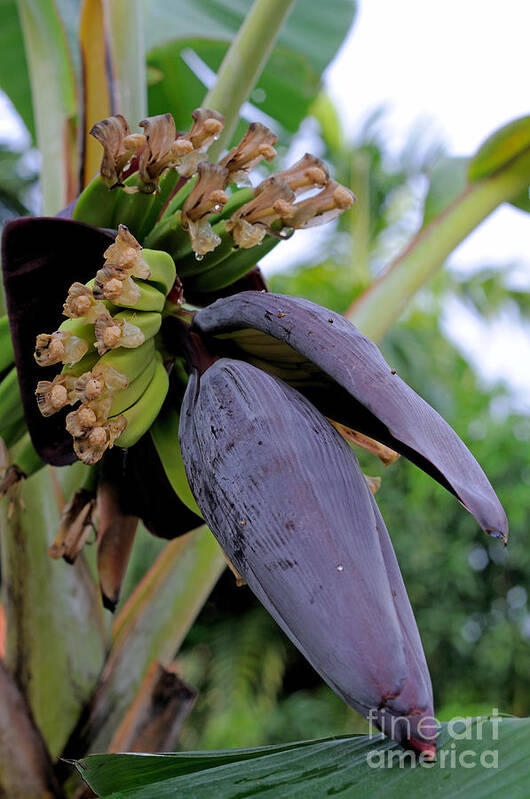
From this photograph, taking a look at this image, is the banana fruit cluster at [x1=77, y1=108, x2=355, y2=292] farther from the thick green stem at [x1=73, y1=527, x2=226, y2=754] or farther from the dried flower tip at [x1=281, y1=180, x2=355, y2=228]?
the thick green stem at [x1=73, y1=527, x2=226, y2=754]

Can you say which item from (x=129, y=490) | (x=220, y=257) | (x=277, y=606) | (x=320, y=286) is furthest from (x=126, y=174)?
(x=320, y=286)

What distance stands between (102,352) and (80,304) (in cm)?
3

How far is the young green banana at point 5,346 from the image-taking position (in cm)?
48

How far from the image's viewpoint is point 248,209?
18.1 inches

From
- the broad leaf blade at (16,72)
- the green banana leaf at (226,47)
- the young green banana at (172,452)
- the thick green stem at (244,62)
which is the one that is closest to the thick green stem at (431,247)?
the thick green stem at (244,62)

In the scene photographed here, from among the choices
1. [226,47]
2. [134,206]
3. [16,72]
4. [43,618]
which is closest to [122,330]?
[134,206]

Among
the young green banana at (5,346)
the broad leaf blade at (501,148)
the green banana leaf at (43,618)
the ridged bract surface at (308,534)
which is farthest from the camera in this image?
the broad leaf blade at (501,148)

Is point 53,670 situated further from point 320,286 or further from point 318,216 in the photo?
point 320,286

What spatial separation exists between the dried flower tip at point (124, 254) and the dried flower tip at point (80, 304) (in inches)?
0.8

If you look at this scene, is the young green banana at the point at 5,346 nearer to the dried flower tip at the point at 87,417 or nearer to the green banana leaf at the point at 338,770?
the dried flower tip at the point at 87,417

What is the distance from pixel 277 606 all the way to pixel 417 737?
7cm

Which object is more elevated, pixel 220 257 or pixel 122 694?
pixel 220 257

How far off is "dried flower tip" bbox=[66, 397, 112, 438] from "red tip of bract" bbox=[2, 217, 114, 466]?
0.18ft

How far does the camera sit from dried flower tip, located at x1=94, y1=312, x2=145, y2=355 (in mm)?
387
